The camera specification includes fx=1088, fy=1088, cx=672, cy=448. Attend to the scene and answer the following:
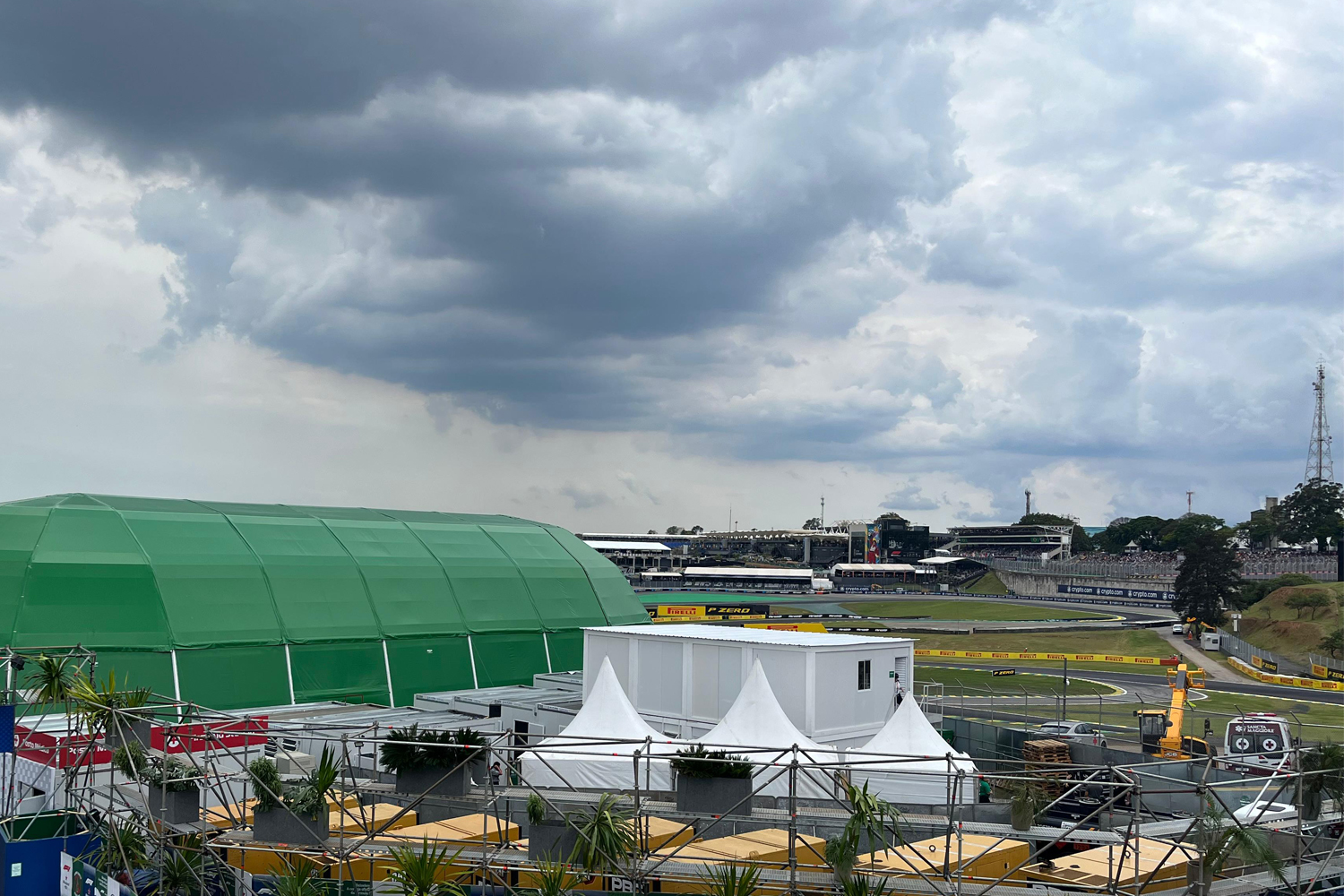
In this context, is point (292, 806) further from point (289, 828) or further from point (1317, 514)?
point (1317, 514)

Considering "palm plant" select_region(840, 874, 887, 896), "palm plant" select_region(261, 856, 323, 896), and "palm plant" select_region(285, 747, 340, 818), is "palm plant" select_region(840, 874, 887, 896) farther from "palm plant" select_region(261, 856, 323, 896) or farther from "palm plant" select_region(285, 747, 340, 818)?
"palm plant" select_region(261, 856, 323, 896)

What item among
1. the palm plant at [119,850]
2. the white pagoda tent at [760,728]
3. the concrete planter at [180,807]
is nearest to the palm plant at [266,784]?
the concrete planter at [180,807]

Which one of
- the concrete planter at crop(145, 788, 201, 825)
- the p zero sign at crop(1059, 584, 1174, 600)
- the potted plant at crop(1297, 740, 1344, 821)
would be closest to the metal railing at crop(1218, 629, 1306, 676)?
the p zero sign at crop(1059, 584, 1174, 600)

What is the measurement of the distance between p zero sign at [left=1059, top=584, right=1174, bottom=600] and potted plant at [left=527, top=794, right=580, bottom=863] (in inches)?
6518

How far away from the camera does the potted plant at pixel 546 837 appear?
2161 cm

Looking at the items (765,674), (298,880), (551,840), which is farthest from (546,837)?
(765,674)

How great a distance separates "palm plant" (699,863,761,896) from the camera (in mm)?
19078

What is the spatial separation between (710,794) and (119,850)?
1491 cm

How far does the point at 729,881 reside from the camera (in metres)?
19.1

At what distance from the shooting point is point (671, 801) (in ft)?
83.6

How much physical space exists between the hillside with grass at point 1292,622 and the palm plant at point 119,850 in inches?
3902

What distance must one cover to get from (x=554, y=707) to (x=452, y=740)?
22.7m

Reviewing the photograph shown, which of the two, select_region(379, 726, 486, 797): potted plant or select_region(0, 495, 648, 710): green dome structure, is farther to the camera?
select_region(0, 495, 648, 710): green dome structure

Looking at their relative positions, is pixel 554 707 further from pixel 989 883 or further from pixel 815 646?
pixel 989 883
